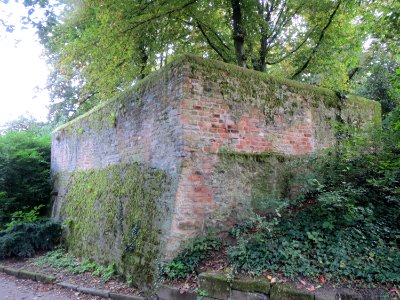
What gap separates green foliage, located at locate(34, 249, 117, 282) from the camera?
20.1ft

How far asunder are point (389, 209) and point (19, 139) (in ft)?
44.1

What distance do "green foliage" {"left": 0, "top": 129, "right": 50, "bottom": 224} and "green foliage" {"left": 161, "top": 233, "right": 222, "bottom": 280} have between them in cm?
834

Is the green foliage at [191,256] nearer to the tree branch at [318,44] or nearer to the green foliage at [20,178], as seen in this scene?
the tree branch at [318,44]

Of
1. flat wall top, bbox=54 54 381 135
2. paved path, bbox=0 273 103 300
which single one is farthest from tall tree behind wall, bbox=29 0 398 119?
paved path, bbox=0 273 103 300

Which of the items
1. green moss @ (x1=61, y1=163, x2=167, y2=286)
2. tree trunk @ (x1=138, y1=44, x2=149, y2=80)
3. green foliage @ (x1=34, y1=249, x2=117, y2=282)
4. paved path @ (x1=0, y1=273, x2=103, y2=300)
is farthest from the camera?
tree trunk @ (x1=138, y1=44, x2=149, y2=80)

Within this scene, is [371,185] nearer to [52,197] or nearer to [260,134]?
[260,134]

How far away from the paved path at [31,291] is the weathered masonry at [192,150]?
96 cm

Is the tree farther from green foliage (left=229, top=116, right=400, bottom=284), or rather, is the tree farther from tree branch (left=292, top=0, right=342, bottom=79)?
tree branch (left=292, top=0, right=342, bottom=79)

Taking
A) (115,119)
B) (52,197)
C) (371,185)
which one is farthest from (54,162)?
(371,185)

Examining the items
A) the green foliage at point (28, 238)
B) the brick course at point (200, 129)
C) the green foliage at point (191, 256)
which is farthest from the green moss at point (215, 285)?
the green foliage at point (28, 238)

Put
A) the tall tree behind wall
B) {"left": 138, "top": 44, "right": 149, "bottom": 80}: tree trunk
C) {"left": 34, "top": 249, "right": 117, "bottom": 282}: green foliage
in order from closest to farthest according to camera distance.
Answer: {"left": 34, "top": 249, "right": 117, "bottom": 282}: green foliage, the tall tree behind wall, {"left": 138, "top": 44, "right": 149, "bottom": 80}: tree trunk

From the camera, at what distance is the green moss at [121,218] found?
5250 millimetres

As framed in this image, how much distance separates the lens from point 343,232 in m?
4.17

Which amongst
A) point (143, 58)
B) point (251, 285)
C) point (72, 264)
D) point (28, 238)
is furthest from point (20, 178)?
point (251, 285)
